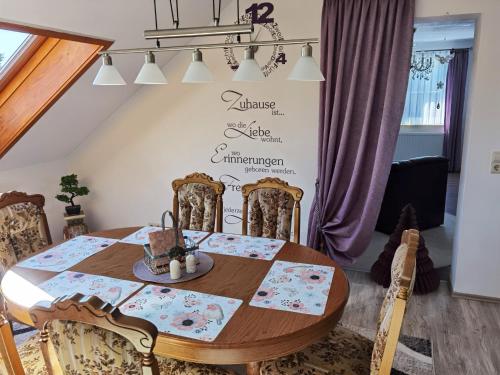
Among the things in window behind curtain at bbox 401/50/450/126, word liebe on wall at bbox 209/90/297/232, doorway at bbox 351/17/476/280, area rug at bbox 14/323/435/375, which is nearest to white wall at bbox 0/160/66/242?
area rug at bbox 14/323/435/375

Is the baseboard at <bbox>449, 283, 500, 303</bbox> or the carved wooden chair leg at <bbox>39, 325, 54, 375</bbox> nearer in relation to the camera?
the carved wooden chair leg at <bbox>39, 325, 54, 375</bbox>

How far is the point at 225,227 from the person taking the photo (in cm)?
369

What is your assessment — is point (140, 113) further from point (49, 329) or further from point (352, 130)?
point (49, 329)

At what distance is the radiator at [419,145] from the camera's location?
7.50 m

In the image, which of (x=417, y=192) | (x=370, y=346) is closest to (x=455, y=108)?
(x=417, y=192)

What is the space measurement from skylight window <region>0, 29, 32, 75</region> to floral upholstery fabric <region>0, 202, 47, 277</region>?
1.13 metres

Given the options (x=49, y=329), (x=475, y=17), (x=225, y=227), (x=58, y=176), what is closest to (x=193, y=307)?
(x=49, y=329)

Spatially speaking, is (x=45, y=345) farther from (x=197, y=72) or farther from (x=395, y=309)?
(x=197, y=72)

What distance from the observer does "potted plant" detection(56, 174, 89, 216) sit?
3668 millimetres

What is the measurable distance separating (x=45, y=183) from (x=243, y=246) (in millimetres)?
2596

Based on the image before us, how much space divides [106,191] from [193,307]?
2898mm

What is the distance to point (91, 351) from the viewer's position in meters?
1.06

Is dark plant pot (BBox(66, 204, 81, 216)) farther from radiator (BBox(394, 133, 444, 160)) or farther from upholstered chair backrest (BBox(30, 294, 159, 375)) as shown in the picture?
radiator (BBox(394, 133, 444, 160))

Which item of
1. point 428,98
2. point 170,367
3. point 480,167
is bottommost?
point 170,367
